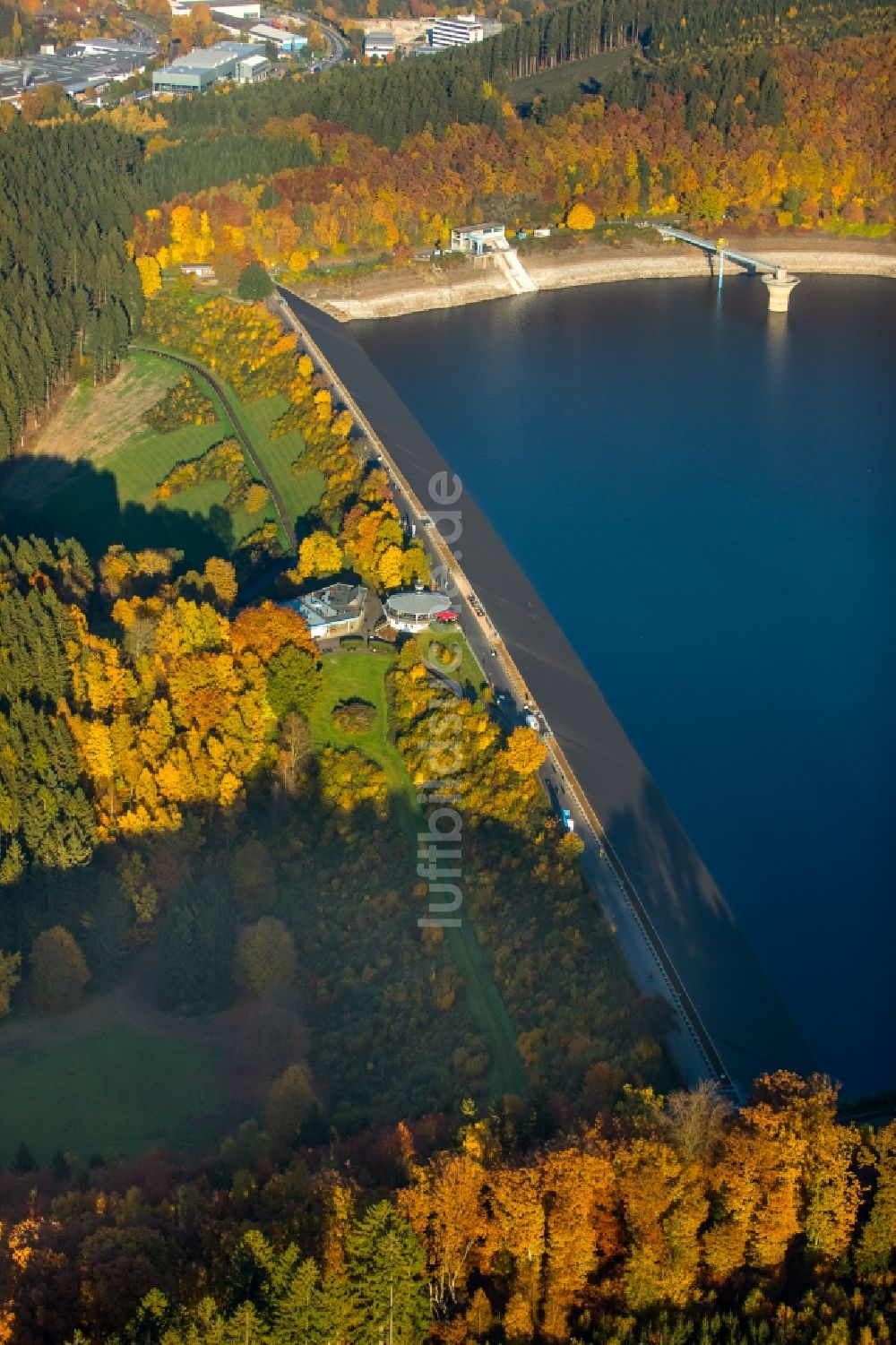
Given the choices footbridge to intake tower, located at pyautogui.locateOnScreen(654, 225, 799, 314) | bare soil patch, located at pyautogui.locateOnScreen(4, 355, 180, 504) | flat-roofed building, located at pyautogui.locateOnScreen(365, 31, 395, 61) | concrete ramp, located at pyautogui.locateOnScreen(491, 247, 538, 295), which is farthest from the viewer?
flat-roofed building, located at pyautogui.locateOnScreen(365, 31, 395, 61)

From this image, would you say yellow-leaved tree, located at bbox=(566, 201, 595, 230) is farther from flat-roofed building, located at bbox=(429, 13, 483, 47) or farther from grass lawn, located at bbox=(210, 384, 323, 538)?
→ flat-roofed building, located at bbox=(429, 13, 483, 47)

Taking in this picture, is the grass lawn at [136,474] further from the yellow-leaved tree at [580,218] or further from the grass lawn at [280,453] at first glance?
the yellow-leaved tree at [580,218]

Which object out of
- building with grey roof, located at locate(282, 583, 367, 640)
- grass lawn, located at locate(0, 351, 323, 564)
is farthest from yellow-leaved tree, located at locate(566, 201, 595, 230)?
building with grey roof, located at locate(282, 583, 367, 640)

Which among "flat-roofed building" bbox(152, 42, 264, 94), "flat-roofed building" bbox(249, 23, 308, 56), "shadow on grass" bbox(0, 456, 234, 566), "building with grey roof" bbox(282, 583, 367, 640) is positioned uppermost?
"flat-roofed building" bbox(249, 23, 308, 56)

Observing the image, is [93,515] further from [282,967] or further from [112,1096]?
[112,1096]

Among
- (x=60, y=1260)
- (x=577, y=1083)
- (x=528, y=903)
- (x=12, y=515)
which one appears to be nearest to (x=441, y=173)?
(x=12, y=515)

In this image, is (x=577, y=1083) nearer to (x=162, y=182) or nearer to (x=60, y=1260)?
(x=60, y=1260)
